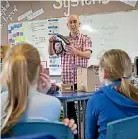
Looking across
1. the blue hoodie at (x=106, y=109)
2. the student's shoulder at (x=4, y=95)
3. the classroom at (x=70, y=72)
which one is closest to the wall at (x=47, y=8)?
the classroom at (x=70, y=72)

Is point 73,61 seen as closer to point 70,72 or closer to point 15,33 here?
point 70,72

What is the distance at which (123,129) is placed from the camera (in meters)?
1.15

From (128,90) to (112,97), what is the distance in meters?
0.10

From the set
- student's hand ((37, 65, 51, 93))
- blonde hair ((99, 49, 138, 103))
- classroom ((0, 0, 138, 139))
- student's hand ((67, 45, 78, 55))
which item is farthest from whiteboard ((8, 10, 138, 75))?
student's hand ((37, 65, 51, 93))

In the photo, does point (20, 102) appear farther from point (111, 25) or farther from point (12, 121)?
point (111, 25)

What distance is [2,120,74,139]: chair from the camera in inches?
35.9

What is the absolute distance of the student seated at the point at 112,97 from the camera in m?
1.39

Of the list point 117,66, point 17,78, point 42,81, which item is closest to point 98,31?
point 117,66

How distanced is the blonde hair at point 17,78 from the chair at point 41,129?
1.4 inches

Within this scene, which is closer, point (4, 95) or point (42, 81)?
point (4, 95)

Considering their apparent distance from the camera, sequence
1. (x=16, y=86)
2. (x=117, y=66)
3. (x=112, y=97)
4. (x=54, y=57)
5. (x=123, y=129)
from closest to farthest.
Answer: (x=16, y=86) < (x=123, y=129) < (x=112, y=97) < (x=117, y=66) < (x=54, y=57)

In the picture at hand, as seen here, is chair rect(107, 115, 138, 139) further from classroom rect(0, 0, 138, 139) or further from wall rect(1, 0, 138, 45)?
wall rect(1, 0, 138, 45)

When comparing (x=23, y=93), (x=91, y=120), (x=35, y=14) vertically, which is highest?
(x=35, y=14)

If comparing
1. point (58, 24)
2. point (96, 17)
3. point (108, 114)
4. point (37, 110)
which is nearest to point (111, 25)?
point (96, 17)
